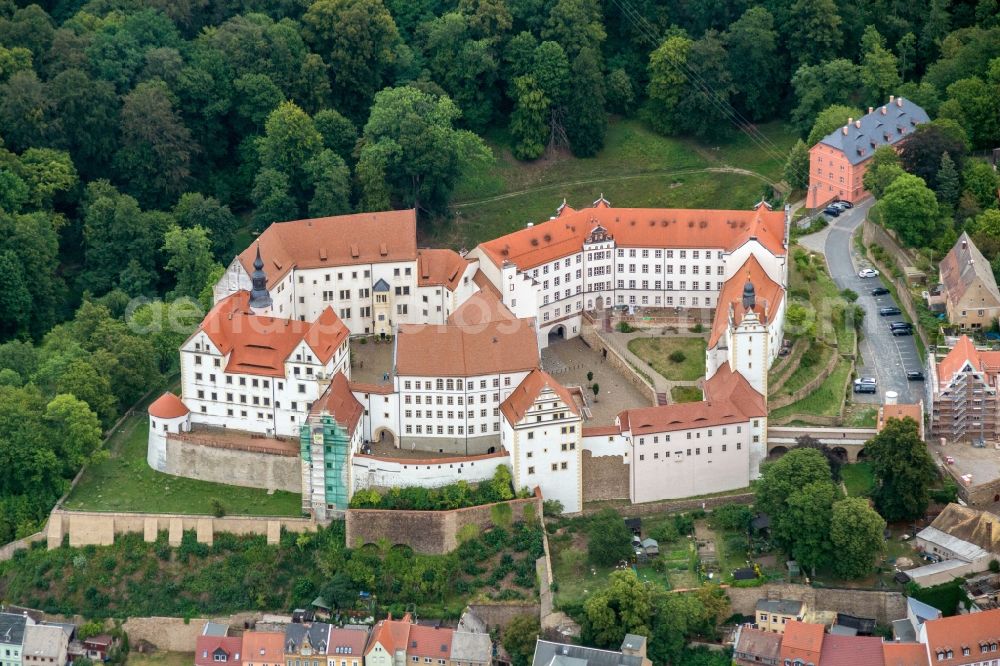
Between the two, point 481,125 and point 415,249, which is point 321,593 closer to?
point 415,249

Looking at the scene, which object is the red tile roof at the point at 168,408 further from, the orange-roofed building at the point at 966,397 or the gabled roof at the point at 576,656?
the orange-roofed building at the point at 966,397

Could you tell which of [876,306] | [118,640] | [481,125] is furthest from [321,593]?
[481,125]

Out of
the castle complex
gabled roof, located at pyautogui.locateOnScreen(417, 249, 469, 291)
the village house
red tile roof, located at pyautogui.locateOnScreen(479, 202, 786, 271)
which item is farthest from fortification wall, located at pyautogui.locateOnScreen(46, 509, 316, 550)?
the village house

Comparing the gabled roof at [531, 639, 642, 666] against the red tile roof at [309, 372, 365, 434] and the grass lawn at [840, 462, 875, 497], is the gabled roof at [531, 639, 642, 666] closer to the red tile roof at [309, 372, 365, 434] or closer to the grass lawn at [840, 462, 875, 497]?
the red tile roof at [309, 372, 365, 434]

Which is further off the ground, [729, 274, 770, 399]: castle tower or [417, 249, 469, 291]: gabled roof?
[417, 249, 469, 291]: gabled roof

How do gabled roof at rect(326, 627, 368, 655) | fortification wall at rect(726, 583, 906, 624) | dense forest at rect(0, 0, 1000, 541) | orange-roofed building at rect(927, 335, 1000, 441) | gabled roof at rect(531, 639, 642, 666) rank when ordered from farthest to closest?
dense forest at rect(0, 0, 1000, 541), orange-roofed building at rect(927, 335, 1000, 441), gabled roof at rect(326, 627, 368, 655), fortification wall at rect(726, 583, 906, 624), gabled roof at rect(531, 639, 642, 666)

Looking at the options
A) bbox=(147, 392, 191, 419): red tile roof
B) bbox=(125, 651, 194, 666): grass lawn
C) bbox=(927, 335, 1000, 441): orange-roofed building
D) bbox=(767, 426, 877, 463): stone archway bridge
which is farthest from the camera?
bbox=(147, 392, 191, 419): red tile roof

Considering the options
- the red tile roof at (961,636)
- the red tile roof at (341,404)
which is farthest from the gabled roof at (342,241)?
the red tile roof at (961,636)
